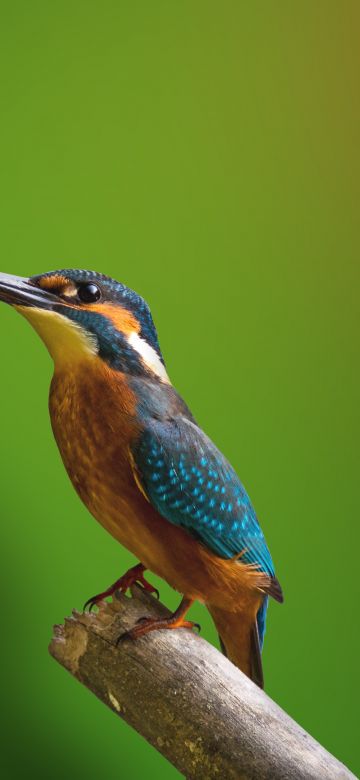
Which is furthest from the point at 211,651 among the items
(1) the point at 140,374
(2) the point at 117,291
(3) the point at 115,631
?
(2) the point at 117,291

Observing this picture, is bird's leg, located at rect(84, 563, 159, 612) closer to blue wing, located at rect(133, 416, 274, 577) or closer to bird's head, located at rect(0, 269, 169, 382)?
blue wing, located at rect(133, 416, 274, 577)

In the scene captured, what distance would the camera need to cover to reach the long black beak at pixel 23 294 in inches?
44.3

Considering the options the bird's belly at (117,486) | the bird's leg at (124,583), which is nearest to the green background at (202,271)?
the bird's leg at (124,583)

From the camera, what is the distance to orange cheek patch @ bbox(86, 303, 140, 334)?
1155mm

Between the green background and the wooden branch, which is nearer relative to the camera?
the wooden branch

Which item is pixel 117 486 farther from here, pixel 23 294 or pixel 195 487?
pixel 23 294

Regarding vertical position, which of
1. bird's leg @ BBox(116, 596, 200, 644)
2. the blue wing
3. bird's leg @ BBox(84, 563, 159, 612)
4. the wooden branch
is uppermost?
the blue wing

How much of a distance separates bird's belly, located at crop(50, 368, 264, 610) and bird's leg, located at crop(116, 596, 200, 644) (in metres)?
0.02

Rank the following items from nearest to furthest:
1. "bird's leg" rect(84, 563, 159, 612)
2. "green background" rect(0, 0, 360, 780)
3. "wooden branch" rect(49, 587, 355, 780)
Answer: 1. "wooden branch" rect(49, 587, 355, 780)
2. "bird's leg" rect(84, 563, 159, 612)
3. "green background" rect(0, 0, 360, 780)

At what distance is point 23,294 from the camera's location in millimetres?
1129

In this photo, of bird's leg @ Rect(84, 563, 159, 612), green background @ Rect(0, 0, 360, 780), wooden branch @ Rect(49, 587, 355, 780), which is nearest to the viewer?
wooden branch @ Rect(49, 587, 355, 780)

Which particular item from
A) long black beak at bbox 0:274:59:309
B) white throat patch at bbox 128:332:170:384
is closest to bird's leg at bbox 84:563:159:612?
white throat patch at bbox 128:332:170:384

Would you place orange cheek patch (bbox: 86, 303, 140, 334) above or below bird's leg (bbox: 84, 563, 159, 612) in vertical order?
above

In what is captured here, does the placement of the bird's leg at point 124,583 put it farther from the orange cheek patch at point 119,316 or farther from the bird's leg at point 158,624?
the orange cheek patch at point 119,316
